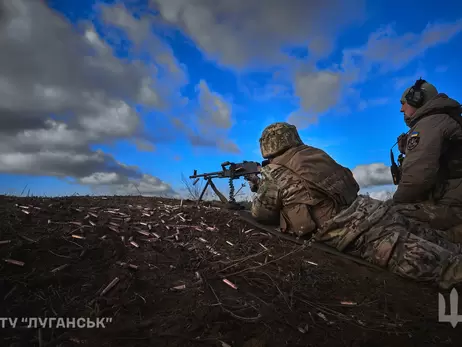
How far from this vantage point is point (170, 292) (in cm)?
307

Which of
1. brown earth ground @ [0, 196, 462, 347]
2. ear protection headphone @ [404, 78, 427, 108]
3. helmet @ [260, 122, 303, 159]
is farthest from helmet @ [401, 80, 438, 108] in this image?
brown earth ground @ [0, 196, 462, 347]

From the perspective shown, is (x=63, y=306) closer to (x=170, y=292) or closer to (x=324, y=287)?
(x=170, y=292)

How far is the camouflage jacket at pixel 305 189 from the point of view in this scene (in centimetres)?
495

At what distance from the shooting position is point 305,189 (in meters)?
4.98

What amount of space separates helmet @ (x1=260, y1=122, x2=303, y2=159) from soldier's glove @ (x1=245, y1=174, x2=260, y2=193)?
1.91 m

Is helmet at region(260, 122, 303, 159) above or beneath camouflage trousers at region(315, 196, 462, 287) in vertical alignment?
above

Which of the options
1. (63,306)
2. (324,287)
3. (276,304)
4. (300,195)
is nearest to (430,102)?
(300,195)

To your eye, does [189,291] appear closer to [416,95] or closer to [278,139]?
[278,139]

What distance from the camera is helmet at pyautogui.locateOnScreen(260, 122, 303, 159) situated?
18.0ft

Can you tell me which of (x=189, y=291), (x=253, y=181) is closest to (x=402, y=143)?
(x=253, y=181)

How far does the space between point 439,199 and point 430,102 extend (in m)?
1.89

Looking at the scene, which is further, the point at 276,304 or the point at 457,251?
the point at 457,251

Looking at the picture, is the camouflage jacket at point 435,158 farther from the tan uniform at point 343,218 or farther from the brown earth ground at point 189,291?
the brown earth ground at point 189,291

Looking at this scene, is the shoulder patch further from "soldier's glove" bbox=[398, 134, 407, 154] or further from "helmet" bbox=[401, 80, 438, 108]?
"helmet" bbox=[401, 80, 438, 108]
